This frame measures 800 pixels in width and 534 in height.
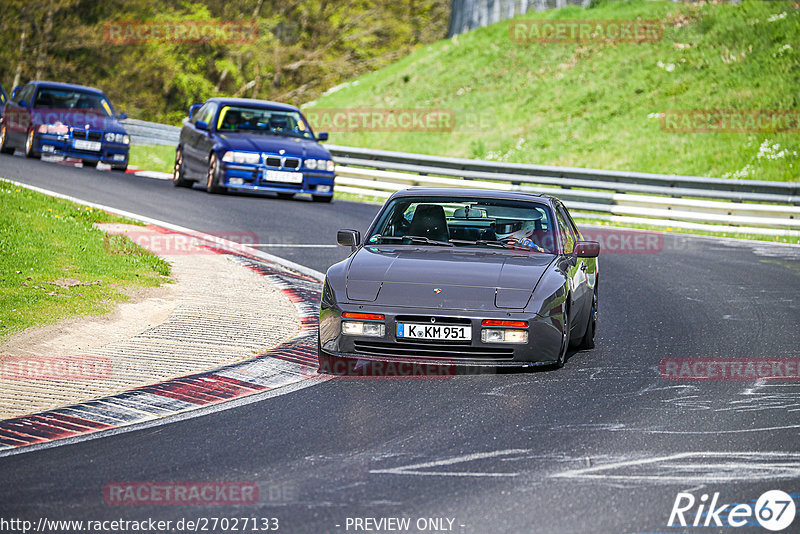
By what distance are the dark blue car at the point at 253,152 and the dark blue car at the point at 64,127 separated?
3.11 metres

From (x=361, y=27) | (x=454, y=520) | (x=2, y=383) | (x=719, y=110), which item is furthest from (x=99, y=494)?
(x=361, y=27)

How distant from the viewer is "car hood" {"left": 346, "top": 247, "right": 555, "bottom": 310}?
8320mm

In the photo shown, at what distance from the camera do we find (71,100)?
1020 inches

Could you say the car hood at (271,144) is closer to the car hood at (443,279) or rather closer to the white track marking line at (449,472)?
the car hood at (443,279)

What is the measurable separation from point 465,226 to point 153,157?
2184 cm

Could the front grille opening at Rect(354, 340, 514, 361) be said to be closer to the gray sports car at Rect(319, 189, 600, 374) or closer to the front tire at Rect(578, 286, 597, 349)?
the gray sports car at Rect(319, 189, 600, 374)

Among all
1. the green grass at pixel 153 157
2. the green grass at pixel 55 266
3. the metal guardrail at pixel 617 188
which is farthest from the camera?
the green grass at pixel 153 157

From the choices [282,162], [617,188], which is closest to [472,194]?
[282,162]

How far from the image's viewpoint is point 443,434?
6789 mm

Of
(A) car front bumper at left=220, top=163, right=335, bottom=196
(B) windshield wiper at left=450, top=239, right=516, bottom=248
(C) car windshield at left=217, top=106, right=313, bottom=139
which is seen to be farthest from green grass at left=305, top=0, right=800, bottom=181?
(B) windshield wiper at left=450, top=239, right=516, bottom=248

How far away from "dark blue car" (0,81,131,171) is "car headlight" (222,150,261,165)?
5151mm

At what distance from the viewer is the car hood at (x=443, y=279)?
8.32 meters

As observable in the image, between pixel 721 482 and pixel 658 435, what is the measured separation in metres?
1.04

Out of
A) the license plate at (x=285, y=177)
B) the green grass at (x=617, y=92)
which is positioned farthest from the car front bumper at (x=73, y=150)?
the green grass at (x=617, y=92)
